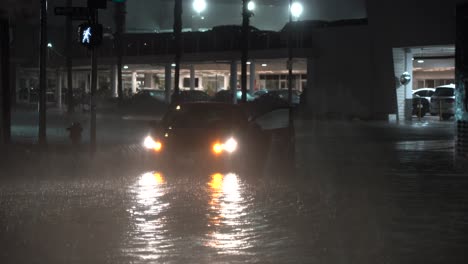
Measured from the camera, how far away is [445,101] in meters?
46.7

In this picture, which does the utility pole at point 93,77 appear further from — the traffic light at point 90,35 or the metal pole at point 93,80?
the traffic light at point 90,35

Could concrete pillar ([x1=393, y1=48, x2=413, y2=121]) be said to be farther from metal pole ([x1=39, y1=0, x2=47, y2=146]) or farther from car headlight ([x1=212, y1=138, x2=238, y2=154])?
car headlight ([x1=212, y1=138, x2=238, y2=154])

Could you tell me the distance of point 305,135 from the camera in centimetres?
3212

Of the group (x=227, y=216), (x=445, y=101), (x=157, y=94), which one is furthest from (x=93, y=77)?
(x=157, y=94)

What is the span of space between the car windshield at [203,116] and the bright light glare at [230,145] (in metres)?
0.68

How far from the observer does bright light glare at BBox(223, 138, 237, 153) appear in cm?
1688

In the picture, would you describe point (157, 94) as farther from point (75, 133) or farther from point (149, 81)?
point (75, 133)

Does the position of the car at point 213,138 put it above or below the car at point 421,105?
below

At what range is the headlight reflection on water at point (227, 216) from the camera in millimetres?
9078

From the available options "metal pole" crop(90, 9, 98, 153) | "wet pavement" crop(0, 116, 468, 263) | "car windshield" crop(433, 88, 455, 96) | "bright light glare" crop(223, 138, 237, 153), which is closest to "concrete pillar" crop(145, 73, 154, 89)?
"car windshield" crop(433, 88, 455, 96)

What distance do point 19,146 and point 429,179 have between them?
11.5m

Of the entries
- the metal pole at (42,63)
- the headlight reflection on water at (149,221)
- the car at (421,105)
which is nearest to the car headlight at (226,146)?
the headlight reflection on water at (149,221)

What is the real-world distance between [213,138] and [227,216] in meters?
6.03

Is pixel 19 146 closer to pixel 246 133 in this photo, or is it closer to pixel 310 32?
pixel 246 133
